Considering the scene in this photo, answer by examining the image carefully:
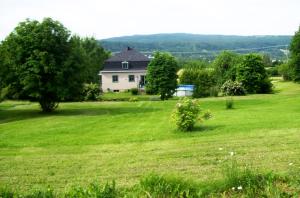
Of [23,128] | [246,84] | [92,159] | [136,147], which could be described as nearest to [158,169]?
[92,159]

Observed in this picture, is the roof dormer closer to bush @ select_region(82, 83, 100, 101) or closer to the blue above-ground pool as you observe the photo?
the blue above-ground pool

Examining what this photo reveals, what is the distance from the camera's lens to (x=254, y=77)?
5003 cm

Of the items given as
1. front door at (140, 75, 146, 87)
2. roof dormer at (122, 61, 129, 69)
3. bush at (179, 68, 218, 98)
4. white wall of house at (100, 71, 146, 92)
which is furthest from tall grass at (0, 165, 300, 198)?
roof dormer at (122, 61, 129, 69)

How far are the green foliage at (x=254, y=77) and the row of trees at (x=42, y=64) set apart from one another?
2474 cm

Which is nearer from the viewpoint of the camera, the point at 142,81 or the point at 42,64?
the point at 42,64

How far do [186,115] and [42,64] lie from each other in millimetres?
12637

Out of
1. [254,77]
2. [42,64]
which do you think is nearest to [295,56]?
[254,77]

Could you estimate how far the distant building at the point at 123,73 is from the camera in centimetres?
7106

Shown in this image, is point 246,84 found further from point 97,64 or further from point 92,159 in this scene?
point 92,159

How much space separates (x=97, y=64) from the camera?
78312 mm

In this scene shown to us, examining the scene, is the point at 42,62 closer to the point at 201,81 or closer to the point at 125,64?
the point at 201,81

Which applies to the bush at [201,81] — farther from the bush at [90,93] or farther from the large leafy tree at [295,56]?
the bush at [90,93]

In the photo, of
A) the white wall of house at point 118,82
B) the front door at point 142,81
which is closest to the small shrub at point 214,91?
the front door at point 142,81

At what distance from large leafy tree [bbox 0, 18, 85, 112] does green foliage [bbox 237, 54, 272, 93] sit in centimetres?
2522
